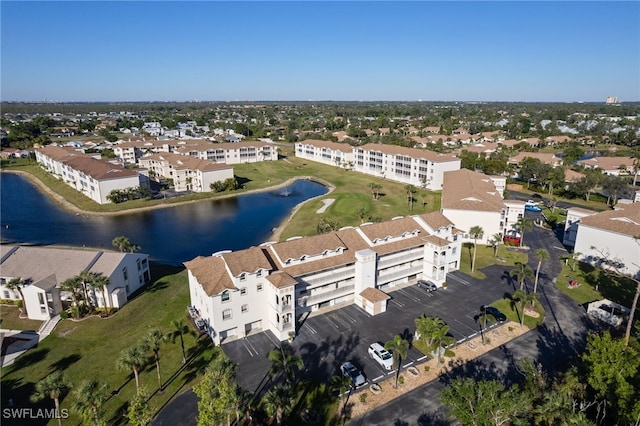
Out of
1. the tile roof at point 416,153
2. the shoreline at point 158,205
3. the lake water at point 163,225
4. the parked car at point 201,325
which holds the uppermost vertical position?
the tile roof at point 416,153

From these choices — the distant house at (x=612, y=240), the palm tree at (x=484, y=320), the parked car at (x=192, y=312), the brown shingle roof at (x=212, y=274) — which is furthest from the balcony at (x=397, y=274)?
the distant house at (x=612, y=240)

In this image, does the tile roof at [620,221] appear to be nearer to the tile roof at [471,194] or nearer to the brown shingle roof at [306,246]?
the tile roof at [471,194]

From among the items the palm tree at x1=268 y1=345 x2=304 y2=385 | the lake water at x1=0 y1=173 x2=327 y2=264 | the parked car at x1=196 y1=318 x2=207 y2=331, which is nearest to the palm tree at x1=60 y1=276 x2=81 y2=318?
the parked car at x1=196 y1=318 x2=207 y2=331

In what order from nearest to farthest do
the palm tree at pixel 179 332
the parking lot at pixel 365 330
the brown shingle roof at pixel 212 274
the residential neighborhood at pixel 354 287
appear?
the parking lot at pixel 365 330 < the palm tree at pixel 179 332 < the residential neighborhood at pixel 354 287 < the brown shingle roof at pixel 212 274

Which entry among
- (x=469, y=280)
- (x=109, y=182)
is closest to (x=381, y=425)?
(x=469, y=280)

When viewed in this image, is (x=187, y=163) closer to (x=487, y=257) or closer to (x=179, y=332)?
(x=179, y=332)

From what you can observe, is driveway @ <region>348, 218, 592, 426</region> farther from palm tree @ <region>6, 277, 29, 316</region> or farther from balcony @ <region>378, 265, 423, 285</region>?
palm tree @ <region>6, 277, 29, 316</region>
